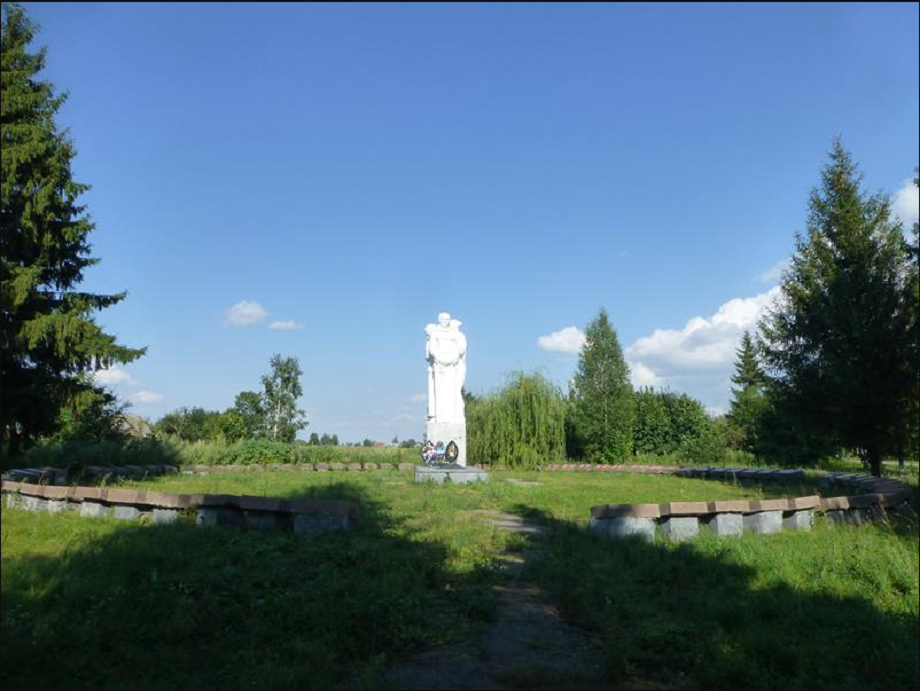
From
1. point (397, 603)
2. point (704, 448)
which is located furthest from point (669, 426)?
→ point (397, 603)

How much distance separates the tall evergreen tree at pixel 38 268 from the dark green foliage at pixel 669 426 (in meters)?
18.7

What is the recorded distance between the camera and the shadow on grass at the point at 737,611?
3.98 metres

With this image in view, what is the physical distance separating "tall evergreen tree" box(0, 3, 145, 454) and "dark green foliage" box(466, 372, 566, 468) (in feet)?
37.3

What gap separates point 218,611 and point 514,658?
2.10 meters

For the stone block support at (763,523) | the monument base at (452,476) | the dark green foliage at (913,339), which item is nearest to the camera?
the stone block support at (763,523)

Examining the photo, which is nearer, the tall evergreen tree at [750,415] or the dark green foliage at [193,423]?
the tall evergreen tree at [750,415]

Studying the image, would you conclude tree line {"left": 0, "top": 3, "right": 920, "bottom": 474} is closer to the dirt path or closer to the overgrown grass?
the overgrown grass

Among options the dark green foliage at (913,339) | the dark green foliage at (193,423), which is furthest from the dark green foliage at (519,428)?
the dark green foliage at (193,423)

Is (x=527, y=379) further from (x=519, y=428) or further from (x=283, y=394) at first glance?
(x=283, y=394)

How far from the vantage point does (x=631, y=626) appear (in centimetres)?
470

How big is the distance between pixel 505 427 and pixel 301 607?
55.0 ft

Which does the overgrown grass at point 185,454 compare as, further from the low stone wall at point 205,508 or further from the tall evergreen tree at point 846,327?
the tall evergreen tree at point 846,327

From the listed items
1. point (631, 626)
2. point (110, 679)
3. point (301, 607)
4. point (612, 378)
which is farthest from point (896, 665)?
point (612, 378)

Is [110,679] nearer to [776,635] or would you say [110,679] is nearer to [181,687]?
[181,687]
